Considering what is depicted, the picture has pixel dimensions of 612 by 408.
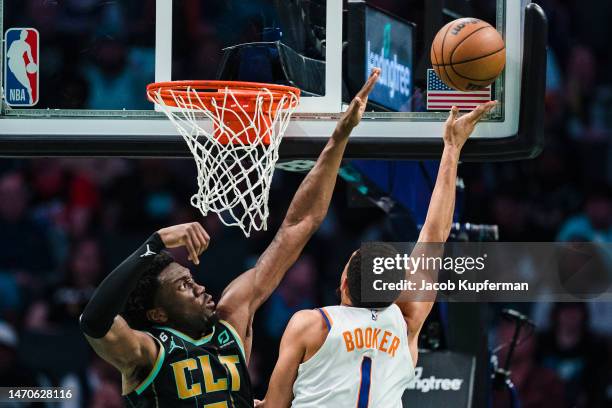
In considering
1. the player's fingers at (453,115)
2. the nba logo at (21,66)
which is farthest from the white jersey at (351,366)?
the nba logo at (21,66)

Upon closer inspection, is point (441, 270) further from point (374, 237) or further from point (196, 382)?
point (374, 237)

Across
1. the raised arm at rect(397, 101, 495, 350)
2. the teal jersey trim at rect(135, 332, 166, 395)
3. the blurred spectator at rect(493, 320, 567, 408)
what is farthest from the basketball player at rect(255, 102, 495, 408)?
the blurred spectator at rect(493, 320, 567, 408)

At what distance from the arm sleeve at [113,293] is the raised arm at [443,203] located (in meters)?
0.99

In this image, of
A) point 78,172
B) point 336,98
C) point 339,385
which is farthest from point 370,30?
point 78,172

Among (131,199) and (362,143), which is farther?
(131,199)

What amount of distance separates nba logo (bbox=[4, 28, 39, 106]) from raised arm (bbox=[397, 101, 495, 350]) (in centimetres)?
175

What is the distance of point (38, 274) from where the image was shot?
26.7 feet

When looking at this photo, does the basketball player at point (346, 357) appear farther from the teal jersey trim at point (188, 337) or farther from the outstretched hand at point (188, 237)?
the outstretched hand at point (188, 237)

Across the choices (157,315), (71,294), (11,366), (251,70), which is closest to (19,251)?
(71,294)

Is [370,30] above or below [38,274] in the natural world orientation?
above

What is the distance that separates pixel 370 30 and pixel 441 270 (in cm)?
126

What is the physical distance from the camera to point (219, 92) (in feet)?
16.1

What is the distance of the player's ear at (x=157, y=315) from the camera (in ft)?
14.5

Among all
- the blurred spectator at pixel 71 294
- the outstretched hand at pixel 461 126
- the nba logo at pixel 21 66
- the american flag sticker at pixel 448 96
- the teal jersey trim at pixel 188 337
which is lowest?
the blurred spectator at pixel 71 294
